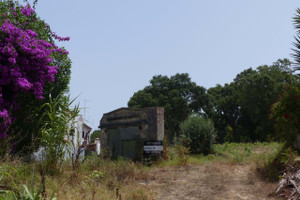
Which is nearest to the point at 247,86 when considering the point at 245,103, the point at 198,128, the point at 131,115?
the point at 245,103

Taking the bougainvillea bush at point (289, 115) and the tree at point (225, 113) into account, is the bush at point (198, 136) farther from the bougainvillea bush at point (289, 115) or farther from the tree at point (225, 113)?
the tree at point (225, 113)

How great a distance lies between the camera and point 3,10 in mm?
10875

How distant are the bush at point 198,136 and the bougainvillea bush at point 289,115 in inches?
304

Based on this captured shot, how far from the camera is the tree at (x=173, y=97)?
32.8 metres

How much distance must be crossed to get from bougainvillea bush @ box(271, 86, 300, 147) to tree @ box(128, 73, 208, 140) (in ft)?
74.3

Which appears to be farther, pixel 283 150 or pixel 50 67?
pixel 50 67

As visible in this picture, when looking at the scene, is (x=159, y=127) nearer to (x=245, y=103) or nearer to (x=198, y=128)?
(x=198, y=128)

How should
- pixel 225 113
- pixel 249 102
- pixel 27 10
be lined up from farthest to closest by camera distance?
pixel 225 113 < pixel 249 102 < pixel 27 10

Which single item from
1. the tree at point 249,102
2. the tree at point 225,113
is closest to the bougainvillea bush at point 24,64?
the tree at point 249,102

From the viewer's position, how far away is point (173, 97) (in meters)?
33.7

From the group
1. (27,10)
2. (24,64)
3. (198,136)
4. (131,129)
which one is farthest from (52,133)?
(198,136)

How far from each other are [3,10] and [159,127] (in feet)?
26.3

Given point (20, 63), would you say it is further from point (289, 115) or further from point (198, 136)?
point (198, 136)

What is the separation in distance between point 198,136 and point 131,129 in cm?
390
